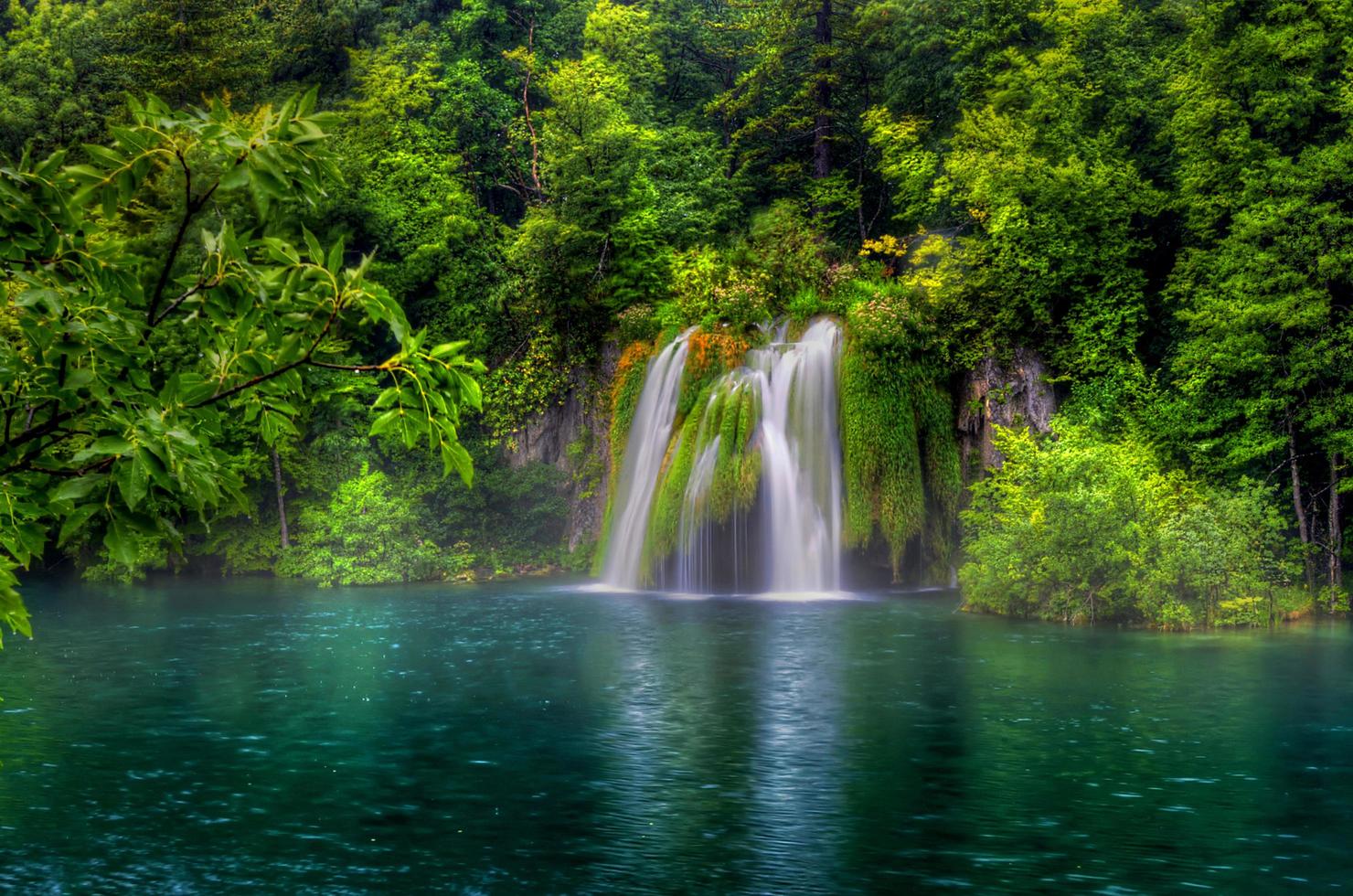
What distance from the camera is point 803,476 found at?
30.4 meters

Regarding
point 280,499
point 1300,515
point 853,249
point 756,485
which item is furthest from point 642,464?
point 1300,515

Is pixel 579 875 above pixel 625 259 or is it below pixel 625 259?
below

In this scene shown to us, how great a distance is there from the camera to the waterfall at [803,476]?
3009 cm

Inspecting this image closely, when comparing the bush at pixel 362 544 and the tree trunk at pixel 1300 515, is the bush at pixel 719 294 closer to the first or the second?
the bush at pixel 362 544

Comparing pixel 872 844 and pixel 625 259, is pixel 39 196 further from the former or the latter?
pixel 625 259

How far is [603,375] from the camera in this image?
38031 millimetres

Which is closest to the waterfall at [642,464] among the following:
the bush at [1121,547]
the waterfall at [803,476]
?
the waterfall at [803,476]

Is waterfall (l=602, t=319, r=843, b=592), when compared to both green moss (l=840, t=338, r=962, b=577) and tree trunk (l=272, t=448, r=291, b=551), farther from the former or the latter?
tree trunk (l=272, t=448, r=291, b=551)

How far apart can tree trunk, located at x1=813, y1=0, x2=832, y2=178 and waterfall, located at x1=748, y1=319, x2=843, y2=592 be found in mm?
11271

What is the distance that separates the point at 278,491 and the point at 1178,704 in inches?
1023

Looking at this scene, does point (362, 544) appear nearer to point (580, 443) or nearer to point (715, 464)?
point (580, 443)

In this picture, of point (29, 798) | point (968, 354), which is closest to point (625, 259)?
point (968, 354)

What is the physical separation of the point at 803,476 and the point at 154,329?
2607 centimetres

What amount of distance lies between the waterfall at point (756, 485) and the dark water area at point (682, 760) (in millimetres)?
5437
